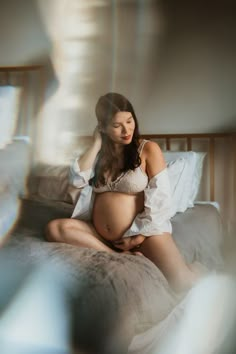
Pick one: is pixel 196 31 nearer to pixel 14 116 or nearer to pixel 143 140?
pixel 143 140

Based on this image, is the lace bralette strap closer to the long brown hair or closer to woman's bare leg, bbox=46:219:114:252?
the long brown hair

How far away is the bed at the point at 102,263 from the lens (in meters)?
0.51

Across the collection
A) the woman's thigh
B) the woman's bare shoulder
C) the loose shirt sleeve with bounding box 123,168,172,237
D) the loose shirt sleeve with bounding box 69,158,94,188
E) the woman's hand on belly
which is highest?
the woman's bare shoulder

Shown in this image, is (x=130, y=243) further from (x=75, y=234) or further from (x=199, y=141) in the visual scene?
(x=199, y=141)

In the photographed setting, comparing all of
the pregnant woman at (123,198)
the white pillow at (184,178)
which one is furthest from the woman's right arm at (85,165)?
the white pillow at (184,178)

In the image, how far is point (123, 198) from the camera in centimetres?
60

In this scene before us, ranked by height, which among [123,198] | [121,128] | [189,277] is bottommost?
[189,277]

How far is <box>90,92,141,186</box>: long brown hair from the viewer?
584 millimetres

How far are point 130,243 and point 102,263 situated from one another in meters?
0.06

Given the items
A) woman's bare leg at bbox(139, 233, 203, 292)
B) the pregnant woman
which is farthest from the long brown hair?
woman's bare leg at bbox(139, 233, 203, 292)

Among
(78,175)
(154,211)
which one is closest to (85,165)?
(78,175)

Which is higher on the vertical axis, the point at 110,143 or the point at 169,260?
the point at 110,143

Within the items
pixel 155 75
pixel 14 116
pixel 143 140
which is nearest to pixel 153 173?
pixel 143 140

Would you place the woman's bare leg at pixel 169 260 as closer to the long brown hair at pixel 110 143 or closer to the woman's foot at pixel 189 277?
the woman's foot at pixel 189 277
